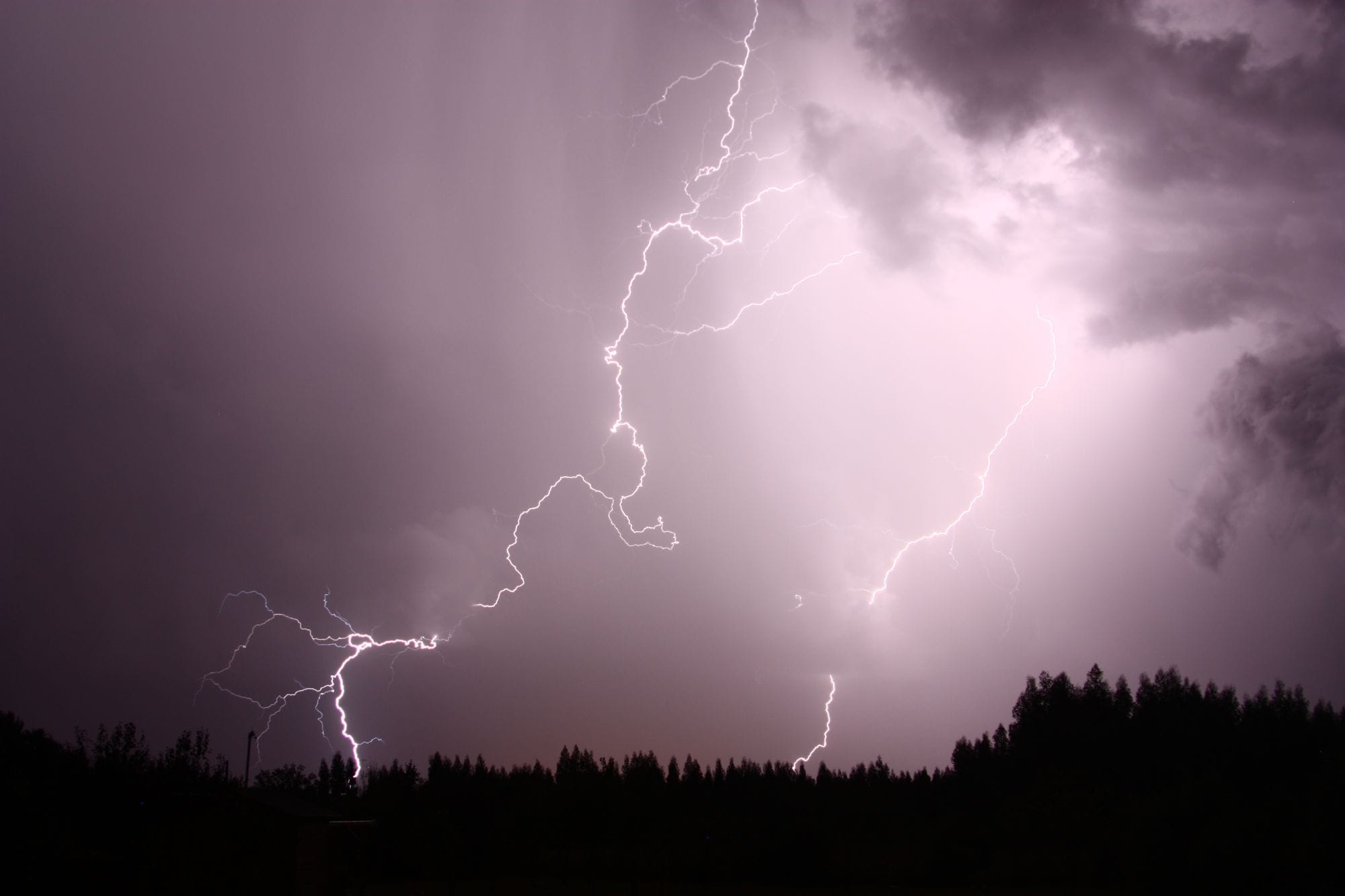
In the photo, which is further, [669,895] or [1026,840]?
[1026,840]

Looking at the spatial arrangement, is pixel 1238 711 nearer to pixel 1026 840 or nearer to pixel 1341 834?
pixel 1026 840

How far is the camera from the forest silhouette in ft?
76.8

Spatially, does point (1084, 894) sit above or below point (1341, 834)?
below

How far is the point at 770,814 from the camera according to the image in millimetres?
51594

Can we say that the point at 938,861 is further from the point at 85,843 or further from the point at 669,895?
the point at 85,843

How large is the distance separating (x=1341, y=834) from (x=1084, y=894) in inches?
366

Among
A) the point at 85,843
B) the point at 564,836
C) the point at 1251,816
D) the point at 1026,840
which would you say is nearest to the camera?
the point at 85,843

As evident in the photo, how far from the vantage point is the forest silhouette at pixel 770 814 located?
2341 cm

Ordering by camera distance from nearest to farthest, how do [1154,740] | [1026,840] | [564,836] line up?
1. [1026,840]
2. [564,836]
3. [1154,740]

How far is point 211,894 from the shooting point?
890 inches

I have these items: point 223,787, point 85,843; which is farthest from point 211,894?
point 85,843

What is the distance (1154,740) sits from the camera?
186ft

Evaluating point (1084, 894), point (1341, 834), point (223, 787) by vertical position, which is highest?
point (223, 787)

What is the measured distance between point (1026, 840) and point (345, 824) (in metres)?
35.7
